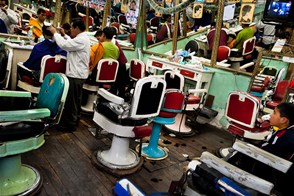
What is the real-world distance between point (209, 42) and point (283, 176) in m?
3.30

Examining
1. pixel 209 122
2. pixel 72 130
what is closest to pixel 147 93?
pixel 72 130

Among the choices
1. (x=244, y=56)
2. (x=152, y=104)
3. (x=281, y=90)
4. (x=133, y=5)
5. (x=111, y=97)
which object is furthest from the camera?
(x=133, y=5)

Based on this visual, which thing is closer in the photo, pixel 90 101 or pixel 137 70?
pixel 90 101

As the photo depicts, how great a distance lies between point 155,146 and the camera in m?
2.88

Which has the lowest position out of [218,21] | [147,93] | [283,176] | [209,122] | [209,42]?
[209,122]

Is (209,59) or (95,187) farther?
(209,59)

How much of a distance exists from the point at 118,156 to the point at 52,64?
147 cm

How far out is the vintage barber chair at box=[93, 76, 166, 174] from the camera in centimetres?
A: 220

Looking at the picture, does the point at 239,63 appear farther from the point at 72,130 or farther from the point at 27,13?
the point at 27,13

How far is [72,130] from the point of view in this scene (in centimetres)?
312

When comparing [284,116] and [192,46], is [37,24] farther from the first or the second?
[284,116]

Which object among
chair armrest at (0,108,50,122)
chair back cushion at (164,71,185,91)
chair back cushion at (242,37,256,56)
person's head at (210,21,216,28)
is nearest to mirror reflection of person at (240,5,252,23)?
chair back cushion at (242,37,256,56)

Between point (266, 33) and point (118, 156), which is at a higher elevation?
point (266, 33)

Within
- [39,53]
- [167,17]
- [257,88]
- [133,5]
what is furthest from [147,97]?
[133,5]
